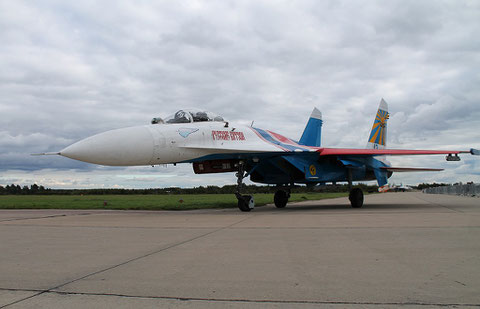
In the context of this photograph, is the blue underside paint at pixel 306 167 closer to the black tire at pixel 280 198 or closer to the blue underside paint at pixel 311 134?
the black tire at pixel 280 198

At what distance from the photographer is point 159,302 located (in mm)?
2916

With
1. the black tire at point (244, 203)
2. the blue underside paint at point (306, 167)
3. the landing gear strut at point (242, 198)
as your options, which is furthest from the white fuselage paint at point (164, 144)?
the black tire at point (244, 203)

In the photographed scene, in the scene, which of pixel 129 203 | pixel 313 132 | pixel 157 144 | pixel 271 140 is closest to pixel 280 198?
pixel 271 140

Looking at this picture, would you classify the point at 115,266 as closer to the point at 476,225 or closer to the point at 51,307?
the point at 51,307

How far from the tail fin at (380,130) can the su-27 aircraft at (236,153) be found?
186 centimetres

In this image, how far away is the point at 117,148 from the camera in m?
10.4

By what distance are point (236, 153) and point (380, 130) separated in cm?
983

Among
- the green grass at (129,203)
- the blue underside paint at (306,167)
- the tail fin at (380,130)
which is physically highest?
the tail fin at (380,130)

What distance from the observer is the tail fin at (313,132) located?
20.5m

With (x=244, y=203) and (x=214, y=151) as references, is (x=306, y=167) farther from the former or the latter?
(x=214, y=151)

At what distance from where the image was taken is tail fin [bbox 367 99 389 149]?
1967 centimetres

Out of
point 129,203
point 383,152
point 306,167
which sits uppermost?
point 383,152

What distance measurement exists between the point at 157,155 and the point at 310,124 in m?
11.2

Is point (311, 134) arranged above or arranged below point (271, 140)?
above
